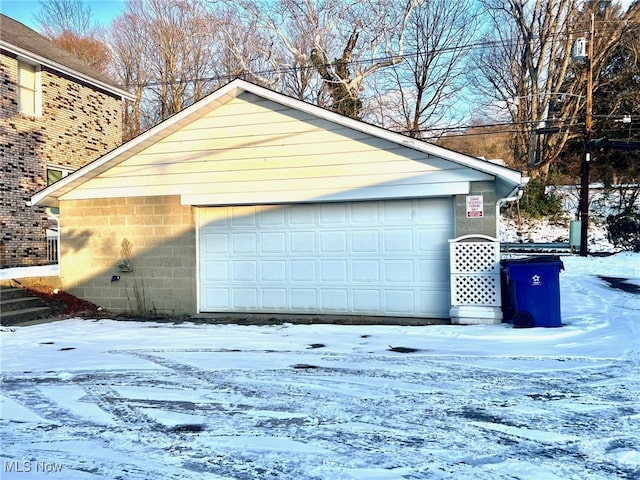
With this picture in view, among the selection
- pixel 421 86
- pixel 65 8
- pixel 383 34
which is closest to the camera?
pixel 383 34

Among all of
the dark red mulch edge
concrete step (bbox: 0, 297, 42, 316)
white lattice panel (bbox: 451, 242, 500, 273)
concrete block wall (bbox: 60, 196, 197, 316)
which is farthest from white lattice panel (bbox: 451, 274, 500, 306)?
concrete step (bbox: 0, 297, 42, 316)

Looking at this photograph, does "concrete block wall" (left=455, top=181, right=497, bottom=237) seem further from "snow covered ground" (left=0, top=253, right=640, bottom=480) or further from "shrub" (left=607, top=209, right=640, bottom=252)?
"shrub" (left=607, top=209, right=640, bottom=252)

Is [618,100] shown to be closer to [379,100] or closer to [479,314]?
[379,100]

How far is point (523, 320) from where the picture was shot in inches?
292

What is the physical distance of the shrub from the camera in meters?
19.4

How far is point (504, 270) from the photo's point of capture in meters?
8.02

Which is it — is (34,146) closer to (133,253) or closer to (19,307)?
(19,307)

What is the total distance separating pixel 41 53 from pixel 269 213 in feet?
35.4

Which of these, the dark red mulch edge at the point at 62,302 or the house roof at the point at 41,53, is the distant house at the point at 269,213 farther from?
the house roof at the point at 41,53

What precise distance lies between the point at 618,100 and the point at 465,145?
25.0ft

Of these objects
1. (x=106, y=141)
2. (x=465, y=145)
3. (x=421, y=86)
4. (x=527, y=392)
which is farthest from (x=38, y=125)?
(x=465, y=145)

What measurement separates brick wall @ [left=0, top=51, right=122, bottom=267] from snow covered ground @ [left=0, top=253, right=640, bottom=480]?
25.4 ft

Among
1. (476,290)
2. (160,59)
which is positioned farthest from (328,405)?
(160,59)

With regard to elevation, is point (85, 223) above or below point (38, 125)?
below
